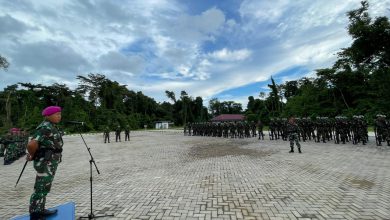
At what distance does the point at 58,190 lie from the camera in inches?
253

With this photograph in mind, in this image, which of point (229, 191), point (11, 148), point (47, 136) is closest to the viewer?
point (47, 136)

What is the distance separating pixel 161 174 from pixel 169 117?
71977 mm

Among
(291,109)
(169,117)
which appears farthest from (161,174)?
(169,117)

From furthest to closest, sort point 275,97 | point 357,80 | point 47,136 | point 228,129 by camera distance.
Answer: point 275,97, point 357,80, point 228,129, point 47,136

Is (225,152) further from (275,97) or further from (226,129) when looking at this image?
(275,97)

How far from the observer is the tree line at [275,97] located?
22.8 metres

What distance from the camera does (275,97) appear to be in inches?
2381

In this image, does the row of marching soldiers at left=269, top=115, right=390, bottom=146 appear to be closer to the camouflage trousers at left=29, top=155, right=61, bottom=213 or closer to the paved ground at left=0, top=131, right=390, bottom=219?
the paved ground at left=0, top=131, right=390, bottom=219

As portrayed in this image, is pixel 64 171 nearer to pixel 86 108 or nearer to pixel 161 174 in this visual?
pixel 161 174

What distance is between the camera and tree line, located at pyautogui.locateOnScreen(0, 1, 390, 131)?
899 inches

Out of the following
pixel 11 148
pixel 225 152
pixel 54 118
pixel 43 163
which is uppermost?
pixel 54 118

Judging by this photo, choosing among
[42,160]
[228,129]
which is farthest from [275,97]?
[42,160]

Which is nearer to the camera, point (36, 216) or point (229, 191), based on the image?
point (36, 216)

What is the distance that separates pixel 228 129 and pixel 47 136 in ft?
72.0
